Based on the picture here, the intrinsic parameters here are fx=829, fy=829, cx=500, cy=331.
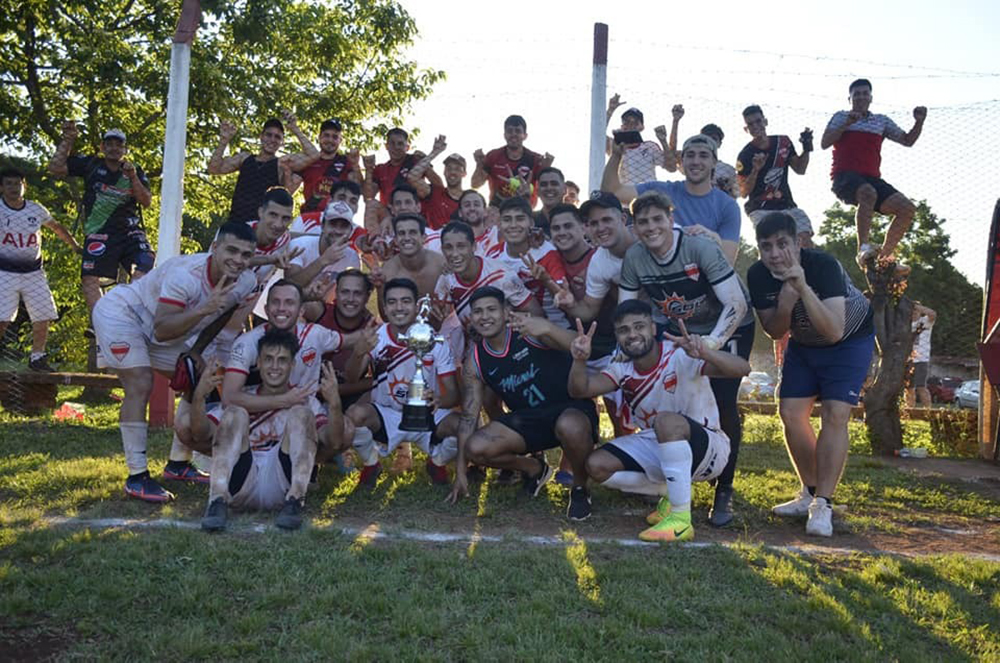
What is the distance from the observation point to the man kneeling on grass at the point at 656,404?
4691mm

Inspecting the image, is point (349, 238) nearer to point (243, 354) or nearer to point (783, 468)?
point (243, 354)

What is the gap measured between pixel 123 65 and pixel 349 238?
7.66m

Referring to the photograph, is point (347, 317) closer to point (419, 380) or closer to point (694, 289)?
point (419, 380)

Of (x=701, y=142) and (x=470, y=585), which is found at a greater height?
(x=701, y=142)

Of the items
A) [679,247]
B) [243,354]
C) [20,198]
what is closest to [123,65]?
[20,198]

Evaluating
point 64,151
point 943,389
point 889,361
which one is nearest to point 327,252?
point 64,151

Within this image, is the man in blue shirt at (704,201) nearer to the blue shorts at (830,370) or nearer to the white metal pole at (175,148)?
the blue shorts at (830,370)

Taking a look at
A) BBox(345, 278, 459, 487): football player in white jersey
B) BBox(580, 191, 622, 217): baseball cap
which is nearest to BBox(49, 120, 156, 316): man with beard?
BBox(345, 278, 459, 487): football player in white jersey

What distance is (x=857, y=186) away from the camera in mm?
7891

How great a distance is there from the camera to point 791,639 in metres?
3.08

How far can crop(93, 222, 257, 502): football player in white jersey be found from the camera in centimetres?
509

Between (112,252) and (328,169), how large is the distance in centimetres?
234

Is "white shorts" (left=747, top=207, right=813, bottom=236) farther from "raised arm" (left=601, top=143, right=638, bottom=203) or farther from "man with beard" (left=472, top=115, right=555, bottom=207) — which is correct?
"man with beard" (left=472, top=115, right=555, bottom=207)

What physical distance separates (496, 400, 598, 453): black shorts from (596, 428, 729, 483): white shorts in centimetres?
37
